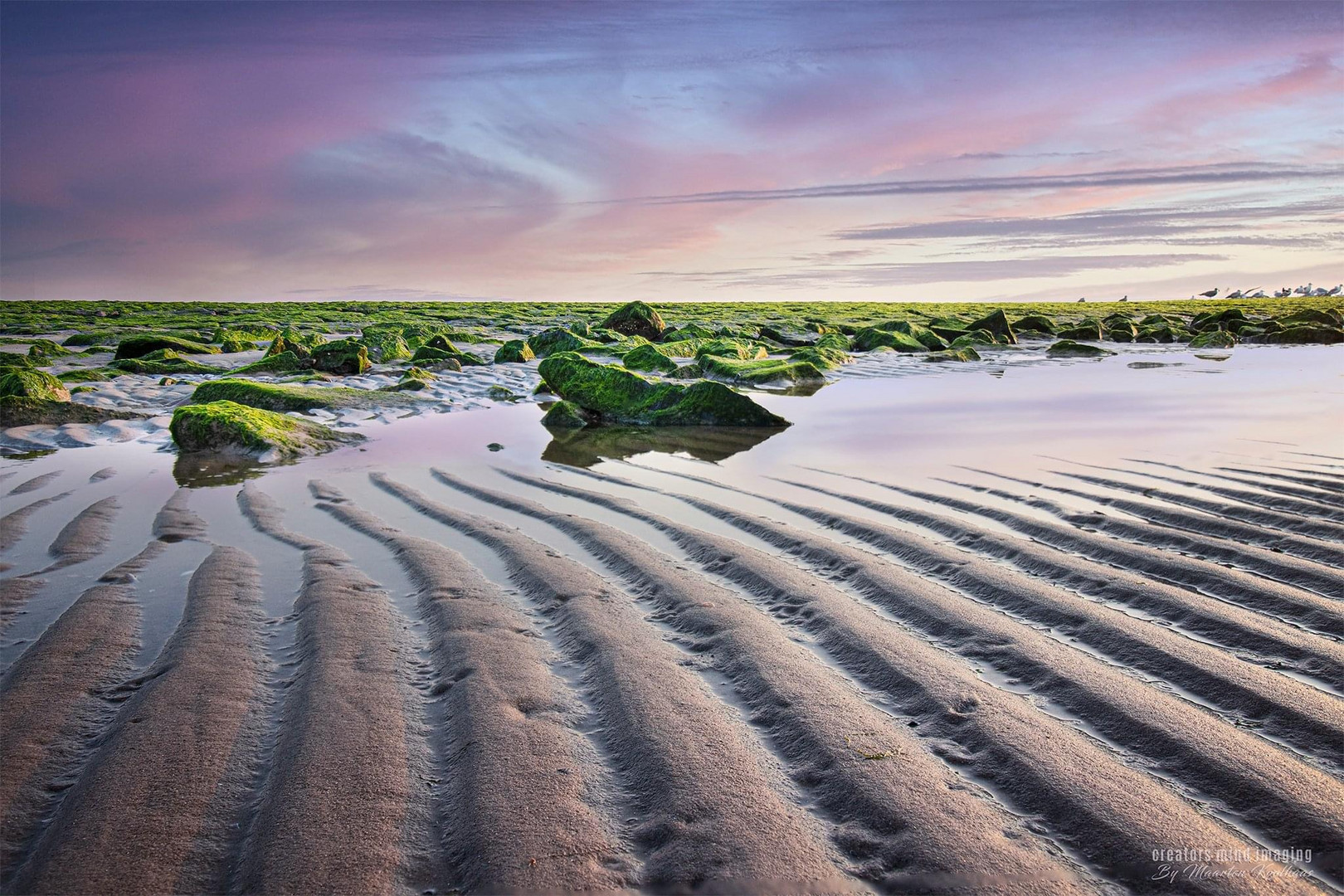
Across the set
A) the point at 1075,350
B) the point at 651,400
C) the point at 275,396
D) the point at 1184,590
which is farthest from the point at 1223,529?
the point at 1075,350

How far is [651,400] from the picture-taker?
9.45m

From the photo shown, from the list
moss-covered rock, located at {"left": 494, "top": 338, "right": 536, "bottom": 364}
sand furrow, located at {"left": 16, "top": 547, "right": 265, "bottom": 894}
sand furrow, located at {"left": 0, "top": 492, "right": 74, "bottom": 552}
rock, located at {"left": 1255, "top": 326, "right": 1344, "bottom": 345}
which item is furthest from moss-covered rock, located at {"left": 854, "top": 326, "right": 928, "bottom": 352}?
sand furrow, located at {"left": 16, "top": 547, "right": 265, "bottom": 894}

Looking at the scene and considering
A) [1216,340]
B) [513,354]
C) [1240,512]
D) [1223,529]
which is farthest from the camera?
[1216,340]

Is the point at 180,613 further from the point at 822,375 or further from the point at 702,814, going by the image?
the point at 822,375

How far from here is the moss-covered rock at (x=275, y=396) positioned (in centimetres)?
962

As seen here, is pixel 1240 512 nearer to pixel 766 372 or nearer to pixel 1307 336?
pixel 766 372

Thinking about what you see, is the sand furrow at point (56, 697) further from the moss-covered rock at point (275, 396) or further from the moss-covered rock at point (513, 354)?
the moss-covered rock at point (513, 354)

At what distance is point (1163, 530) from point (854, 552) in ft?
5.34

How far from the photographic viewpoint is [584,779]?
2232mm

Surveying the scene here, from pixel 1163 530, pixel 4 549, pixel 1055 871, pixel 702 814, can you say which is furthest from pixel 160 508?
pixel 1163 530

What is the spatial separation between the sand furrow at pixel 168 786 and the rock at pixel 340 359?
11.9m

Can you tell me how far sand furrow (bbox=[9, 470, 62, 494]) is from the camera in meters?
5.88

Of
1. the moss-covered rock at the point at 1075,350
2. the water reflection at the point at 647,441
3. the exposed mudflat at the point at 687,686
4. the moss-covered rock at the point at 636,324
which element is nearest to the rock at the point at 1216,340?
the moss-covered rock at the point at 1075,350

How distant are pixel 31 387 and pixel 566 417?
5558 mm
